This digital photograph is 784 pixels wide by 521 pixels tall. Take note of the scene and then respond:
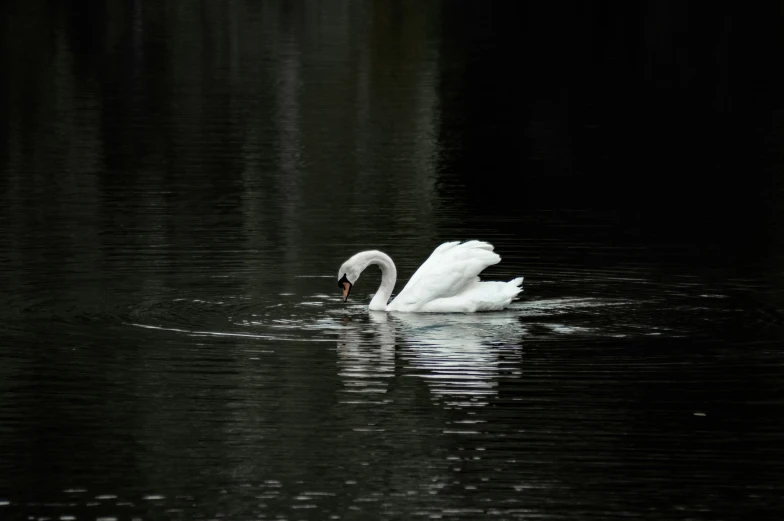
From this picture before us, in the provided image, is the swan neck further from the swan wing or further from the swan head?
the swan head

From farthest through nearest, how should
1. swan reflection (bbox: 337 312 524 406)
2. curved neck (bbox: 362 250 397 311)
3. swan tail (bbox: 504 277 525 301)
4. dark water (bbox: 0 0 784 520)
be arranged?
curved neck (bbox: 362 250 397 311) → swan tail (bbox: 504 277 525 301) → swan reflection (bbox: 337 312 524 406) → dark water (bbox: 0 0 784 520)

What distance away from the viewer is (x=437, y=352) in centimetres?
1734

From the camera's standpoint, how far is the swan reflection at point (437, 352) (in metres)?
15.9

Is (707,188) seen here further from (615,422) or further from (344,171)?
(615,422)

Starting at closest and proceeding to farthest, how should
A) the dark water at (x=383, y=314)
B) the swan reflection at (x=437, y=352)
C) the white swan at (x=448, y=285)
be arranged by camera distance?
the dark water at (x=383, y=314) → the swan reflection at (x=437, y=352) → the white swan at (x=448, y=285)

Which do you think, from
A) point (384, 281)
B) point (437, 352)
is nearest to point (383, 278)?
point (384, 281)

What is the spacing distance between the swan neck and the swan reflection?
215 millimetres

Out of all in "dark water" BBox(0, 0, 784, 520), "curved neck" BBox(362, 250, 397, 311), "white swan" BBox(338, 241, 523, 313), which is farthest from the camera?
"curved neck" BBox(362, 250, 397, 311)

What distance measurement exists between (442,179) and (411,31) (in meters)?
45.6

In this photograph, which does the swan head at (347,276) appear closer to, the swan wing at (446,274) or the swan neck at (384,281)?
the swan neck at (384,281)

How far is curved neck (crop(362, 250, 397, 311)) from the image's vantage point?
65.4 ft

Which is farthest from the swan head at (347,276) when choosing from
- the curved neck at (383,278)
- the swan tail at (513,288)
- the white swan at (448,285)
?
the swan tail at (513,288)

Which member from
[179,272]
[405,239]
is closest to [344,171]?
[405,239]

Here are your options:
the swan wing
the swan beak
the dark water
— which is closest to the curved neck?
the swan wing
